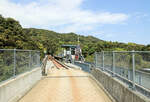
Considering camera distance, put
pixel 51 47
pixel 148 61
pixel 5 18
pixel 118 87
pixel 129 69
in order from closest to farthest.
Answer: pixel 148 61
pixel 129 69
pixel 118 87
pixel 5 18
pixel 51 47

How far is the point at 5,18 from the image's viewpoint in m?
50.3

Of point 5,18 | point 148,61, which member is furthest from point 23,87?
point 5,18

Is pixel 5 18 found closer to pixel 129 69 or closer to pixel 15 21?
pixel 15 21

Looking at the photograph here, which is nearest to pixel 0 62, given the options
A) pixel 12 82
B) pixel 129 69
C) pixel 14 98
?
pixel 12 82

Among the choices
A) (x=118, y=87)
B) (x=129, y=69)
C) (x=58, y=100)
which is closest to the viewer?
(x=129, y=69)

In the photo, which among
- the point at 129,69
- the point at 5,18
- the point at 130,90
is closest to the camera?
the point at 130,90

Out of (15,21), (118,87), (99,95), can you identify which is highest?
(15,21)

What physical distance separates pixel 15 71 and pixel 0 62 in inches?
82.2

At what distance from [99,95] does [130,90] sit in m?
3.52

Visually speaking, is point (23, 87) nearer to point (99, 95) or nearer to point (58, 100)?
point (58, 100)

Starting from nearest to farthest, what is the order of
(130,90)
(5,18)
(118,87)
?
(130,90)
(118,87)
(5,18)

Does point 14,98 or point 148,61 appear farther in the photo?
point 14,98

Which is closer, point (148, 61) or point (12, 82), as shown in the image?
point (148, 61)

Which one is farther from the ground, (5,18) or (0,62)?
(5,18)
